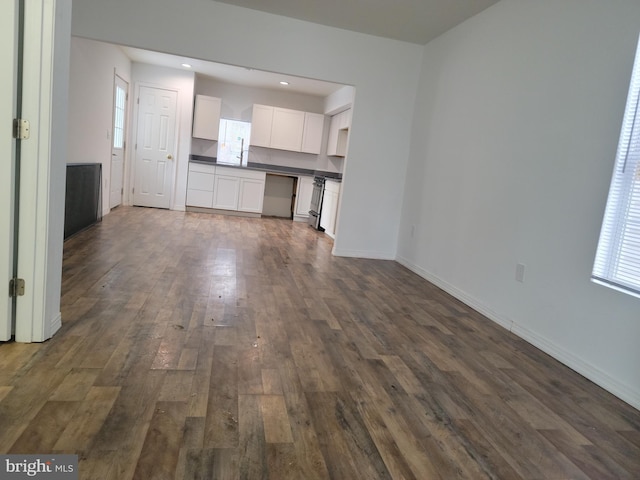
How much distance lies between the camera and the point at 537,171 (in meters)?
2.97

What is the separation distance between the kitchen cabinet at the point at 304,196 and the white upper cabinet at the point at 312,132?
2.04 feet

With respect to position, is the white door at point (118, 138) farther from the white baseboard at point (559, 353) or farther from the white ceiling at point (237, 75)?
the white baseboard at point (559, 353)

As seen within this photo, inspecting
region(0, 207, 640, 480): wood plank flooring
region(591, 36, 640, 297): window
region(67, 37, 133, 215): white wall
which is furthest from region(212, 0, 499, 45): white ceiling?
region(0, 207, 640, 480): wood plank flooring

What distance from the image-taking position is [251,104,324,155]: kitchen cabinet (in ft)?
25.2

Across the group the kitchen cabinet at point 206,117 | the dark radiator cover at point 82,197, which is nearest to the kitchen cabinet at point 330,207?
the kitchen cabinet at point 206,117

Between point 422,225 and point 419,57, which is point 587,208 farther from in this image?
point 419,57

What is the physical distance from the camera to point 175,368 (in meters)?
2.02

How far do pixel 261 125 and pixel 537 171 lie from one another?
5.60 metres

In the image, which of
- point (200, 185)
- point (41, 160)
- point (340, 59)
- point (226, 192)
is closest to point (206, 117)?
point (200, 185)

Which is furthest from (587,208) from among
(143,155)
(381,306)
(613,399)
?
(143,155)

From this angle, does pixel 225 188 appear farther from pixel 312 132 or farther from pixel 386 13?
pixel 386 13

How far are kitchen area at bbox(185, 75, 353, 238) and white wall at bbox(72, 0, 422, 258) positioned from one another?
1740mm

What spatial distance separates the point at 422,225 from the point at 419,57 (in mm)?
1957

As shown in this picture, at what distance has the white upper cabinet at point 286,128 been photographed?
25.4 ft
